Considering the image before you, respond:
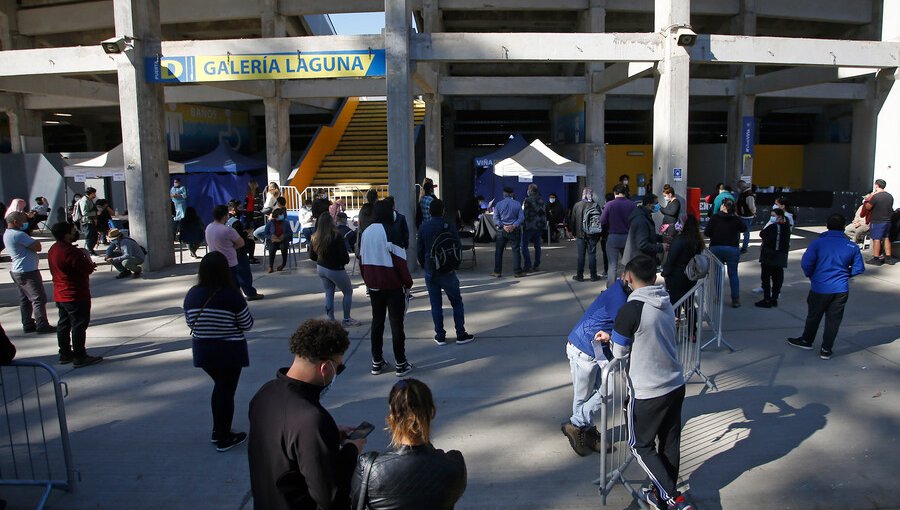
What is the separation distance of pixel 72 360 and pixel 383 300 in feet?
12.3

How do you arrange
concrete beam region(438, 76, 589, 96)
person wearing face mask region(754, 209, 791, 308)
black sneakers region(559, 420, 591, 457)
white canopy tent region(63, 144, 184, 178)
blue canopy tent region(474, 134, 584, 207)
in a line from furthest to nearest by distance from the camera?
concrete beam region(438, 76, 589, 96) < blue canopy tent region(474, 134, 584, 207) < white canopy tent region(63, 144, 184, 178) < person wearing face mask region(754, 209, 791, 308) < black sneakers region(559, 420, 591, 457)

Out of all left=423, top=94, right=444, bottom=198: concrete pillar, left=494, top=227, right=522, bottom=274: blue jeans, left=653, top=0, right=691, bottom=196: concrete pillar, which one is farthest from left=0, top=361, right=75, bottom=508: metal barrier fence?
left=423, top=94, right=444, bottom=198: concrete pillar

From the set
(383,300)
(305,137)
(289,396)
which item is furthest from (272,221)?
(305,137)

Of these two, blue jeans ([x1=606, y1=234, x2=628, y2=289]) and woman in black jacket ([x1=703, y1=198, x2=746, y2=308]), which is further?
blue jeans ([x1=606, y1=234, x2=628, y2=289])

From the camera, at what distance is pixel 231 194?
71.1 feet

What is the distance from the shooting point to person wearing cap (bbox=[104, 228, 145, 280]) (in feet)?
39.8

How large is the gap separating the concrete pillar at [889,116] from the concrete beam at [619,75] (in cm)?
503

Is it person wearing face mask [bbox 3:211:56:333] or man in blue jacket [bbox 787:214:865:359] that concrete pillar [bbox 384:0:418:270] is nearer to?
person wearing face mask [bbox 3:211:56:333]

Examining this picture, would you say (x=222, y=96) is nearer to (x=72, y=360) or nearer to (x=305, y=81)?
(x=305, y=81)

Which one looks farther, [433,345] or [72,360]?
[433,345]

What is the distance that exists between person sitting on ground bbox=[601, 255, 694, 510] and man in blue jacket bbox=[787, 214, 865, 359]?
3.78m

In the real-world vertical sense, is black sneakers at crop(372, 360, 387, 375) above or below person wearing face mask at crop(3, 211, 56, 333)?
below

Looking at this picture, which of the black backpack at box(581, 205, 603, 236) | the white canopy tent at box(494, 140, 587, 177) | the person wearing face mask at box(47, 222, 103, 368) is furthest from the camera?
the white canopy tent at box(494, 140, 587, 177)

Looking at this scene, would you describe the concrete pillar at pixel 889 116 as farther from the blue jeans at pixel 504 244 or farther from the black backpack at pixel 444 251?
the black backpack at pixel 444 251
